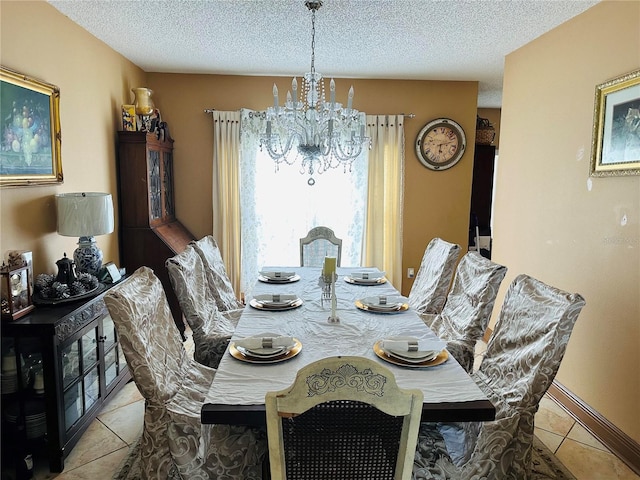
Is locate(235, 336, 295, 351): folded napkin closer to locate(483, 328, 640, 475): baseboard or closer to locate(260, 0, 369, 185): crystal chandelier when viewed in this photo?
locate(260, 0, 369, 185): crystal chandelier

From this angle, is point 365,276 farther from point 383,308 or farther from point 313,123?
point 313,123

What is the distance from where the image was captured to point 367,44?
349cm

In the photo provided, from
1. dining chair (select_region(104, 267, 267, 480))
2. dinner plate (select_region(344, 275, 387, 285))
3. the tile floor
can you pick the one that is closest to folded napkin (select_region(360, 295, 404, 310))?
dinner plate (select_region(344, 275, 387, 285))

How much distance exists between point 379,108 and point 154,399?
152 inches

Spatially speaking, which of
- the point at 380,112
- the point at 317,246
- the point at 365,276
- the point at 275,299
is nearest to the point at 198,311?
the point at 275,299

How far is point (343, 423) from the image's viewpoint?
126cm

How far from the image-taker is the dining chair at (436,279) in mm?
3008

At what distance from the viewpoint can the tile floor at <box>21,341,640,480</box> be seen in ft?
7.47

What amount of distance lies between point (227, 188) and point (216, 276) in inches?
68.6

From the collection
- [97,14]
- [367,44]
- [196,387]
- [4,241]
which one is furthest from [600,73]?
[4,241]

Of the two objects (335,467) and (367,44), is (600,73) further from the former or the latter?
(335,467)

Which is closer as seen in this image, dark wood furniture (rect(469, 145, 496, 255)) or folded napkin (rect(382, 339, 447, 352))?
folded napkin (rect(382, 339, 447, 352))

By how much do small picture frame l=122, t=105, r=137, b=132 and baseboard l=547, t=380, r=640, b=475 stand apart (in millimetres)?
3915

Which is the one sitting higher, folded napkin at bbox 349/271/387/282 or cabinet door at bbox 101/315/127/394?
folded napkin at bbox 349/271/387/282
